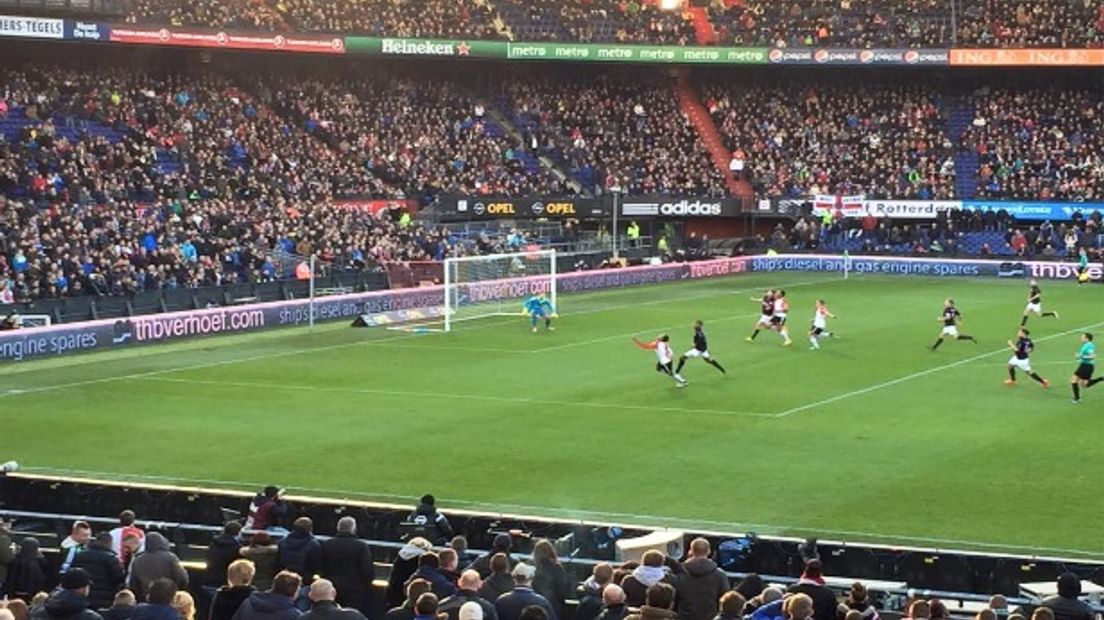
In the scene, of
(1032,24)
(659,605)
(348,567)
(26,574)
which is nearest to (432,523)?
(348,567)

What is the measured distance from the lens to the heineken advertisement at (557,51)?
74.9 m

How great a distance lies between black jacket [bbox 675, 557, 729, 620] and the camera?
15000mm

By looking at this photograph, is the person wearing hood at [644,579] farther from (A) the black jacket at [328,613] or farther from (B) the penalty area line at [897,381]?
(B) the penalty area line at [897,381]

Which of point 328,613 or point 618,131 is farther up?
point 618,131

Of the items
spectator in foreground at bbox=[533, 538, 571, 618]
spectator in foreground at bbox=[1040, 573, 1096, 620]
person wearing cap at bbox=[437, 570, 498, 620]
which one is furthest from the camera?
spectator in foreground at bbox=[533, 538, 571, 618]

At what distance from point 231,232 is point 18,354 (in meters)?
15.8

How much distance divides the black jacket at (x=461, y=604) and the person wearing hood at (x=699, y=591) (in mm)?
2142

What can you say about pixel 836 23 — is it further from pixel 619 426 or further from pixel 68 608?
pixel 68 608

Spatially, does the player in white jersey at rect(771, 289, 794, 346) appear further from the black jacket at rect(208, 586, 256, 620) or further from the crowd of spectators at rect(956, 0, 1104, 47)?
the crowd of spectators at rect(956, 0, 1104, 47)

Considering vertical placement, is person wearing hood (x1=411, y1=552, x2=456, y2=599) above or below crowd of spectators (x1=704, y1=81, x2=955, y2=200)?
below

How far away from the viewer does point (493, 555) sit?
15.0m

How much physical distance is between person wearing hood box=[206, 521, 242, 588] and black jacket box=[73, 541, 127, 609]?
154cm

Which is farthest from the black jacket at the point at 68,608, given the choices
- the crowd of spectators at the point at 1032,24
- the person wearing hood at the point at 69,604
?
the crowd of spectators at the point at 1032,24

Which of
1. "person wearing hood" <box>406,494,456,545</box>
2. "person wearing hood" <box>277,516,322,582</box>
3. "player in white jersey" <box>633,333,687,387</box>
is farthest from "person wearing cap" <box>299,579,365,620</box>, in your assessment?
"player in white jersey" <box>633,333,687,387</box>
